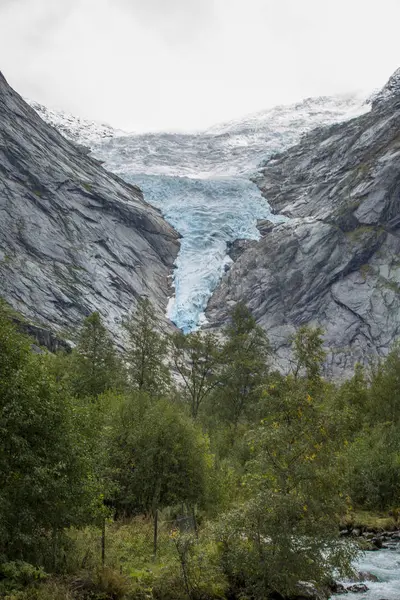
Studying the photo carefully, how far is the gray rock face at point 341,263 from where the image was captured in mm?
97750

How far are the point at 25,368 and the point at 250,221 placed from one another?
12849 cm

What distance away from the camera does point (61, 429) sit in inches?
572

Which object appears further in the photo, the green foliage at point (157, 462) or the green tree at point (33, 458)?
the green foliage at point (157, 462)

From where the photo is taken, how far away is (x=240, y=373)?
4756cm

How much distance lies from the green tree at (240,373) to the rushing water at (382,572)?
2033 centimetres

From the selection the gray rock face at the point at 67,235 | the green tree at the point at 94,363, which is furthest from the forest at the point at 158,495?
the gray rock face at the point at 67,235

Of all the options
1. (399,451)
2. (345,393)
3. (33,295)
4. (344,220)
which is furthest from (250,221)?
(399,451)

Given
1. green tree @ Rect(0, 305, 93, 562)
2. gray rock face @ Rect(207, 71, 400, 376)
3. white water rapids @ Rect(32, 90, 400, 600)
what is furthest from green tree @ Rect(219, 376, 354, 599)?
white water rapids @ Rect(32, 90, 400, 600)

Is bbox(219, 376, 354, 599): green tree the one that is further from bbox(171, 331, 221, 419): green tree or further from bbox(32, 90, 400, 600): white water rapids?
bbox(32, 90, 400, 600): white water rapids

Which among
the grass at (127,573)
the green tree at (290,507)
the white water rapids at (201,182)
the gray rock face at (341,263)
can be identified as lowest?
the grass at (127,573)

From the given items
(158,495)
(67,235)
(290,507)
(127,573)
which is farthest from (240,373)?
(67,235)

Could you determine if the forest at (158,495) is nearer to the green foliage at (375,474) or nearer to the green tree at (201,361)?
the green foliage at (375,474)

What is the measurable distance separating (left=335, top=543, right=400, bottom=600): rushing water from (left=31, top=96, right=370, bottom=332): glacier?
279 feet

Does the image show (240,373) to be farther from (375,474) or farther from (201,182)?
(201,182)
